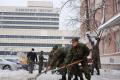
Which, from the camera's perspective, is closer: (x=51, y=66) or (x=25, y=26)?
(x=51, y=66)

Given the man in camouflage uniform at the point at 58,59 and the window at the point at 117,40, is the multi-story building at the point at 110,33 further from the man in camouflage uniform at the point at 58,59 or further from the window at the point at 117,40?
the man in camouflage uniform at the point at 58,59

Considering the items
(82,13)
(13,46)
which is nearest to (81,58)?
(82,13)

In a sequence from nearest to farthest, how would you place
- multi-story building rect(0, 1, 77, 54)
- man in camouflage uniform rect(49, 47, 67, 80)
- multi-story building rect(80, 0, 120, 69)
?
man in camouflage uniform rect(49, 47, 67, 80) < multi-story building rect(80, 0, 120, 69) < multi-story building rect(0, 1, 77, 54)

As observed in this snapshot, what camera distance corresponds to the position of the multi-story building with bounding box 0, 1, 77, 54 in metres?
131

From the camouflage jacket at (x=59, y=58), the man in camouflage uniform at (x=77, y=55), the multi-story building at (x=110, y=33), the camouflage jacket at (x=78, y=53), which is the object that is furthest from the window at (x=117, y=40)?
the camouflage jacket at (x=78, y=53)

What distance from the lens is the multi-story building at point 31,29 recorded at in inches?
5162

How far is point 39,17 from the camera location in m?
161

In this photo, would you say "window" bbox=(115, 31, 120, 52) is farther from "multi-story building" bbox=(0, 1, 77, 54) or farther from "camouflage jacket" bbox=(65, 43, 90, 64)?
"multi-story building" bbox=(0, 1, 77, 54)

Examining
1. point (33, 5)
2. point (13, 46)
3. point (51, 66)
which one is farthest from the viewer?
point (33, 5)

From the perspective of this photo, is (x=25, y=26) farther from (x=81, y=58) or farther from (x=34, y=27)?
(x=81, y=58)

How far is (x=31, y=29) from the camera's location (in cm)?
14512

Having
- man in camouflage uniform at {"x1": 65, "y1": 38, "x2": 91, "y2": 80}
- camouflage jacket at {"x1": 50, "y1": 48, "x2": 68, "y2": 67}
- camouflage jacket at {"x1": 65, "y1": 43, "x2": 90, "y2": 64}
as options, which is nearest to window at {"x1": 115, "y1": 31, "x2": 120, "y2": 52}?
camouflage jacket at {"x1": 50, "y1": 48, "x2": 68, "y2": 67}

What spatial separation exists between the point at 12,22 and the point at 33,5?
20.5 m

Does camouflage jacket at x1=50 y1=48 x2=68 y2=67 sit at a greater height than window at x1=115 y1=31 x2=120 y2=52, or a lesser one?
lesser
